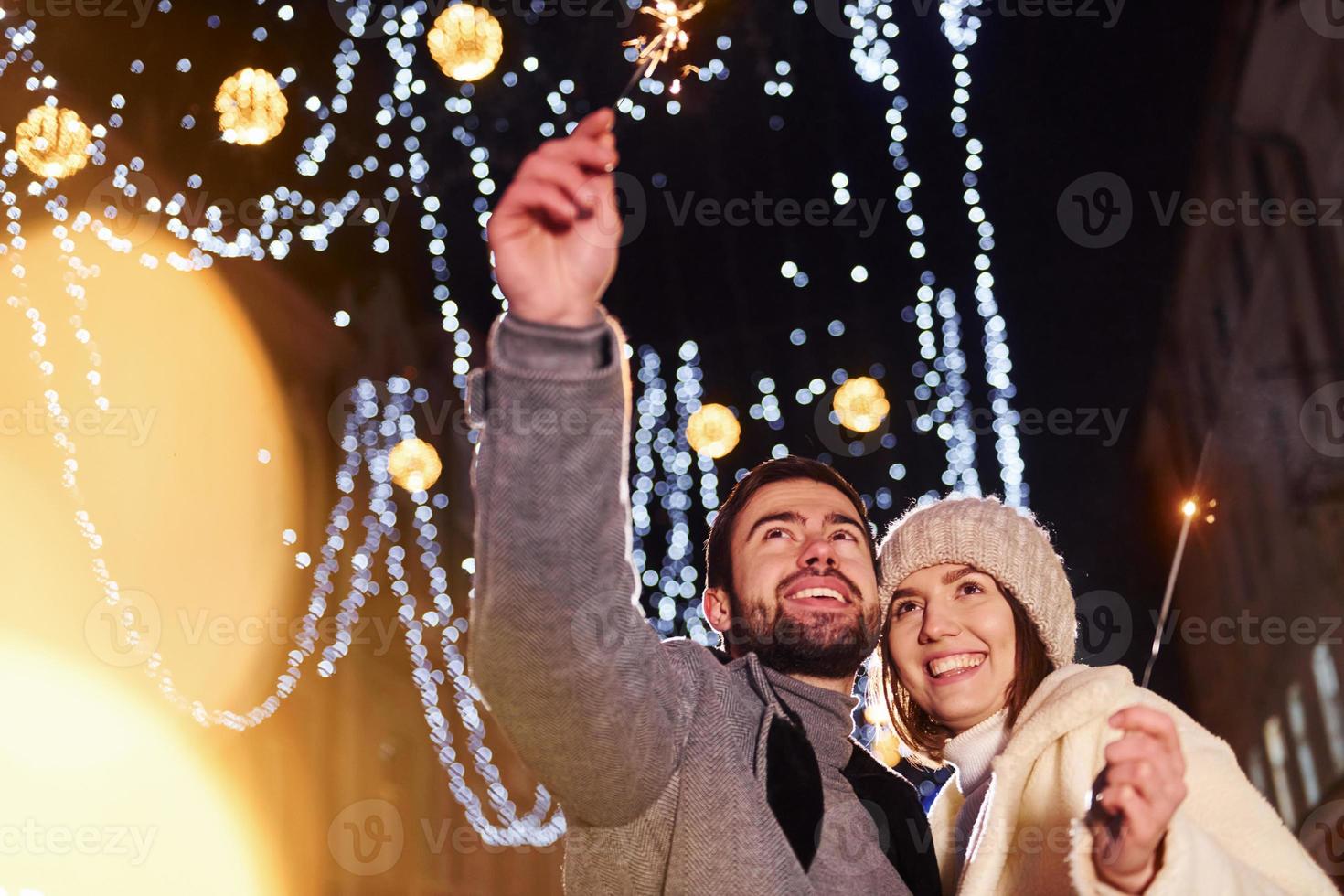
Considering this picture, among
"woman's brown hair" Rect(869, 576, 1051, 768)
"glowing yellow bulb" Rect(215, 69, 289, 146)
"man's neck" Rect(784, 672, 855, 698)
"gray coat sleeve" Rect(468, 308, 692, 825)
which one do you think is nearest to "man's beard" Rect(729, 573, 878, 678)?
"man's neck" Rect(784, 672, 855, 698)

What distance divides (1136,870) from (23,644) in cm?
910

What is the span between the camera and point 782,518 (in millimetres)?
3105

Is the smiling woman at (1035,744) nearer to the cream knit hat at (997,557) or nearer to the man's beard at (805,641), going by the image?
the cream knit hat at (997,557)

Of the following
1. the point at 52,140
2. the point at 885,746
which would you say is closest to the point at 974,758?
the point at 885,746

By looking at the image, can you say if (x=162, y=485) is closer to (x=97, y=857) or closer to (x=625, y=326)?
(x=97, y=857)

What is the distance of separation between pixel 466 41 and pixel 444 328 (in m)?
5.16

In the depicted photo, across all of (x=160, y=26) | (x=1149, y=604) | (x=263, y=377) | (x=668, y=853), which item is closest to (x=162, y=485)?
(x=263, y=377)

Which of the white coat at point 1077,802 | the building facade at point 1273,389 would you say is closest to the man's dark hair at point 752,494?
the white coat at point 1077,802

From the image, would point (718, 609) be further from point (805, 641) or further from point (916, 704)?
point (916, 704)

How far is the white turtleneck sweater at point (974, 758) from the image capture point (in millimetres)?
3139

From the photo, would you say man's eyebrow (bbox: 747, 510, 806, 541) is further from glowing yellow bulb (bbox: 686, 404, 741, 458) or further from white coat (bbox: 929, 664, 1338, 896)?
glowing yellow bulb (bbox: 686, 404, 741, 458)

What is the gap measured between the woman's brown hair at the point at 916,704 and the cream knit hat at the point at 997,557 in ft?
0.08

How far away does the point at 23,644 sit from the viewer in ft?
30.4

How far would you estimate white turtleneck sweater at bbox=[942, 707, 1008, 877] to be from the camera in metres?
3.14
